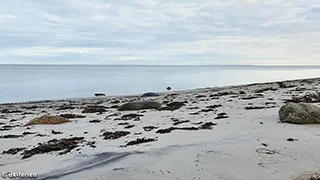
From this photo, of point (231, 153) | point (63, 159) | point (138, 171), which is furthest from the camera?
point (63, 159)

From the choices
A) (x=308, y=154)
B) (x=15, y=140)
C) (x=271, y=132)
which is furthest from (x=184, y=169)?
(x=15, y=140)

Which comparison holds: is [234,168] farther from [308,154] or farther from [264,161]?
[308,154]

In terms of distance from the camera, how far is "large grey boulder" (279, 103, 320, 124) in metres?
8.32

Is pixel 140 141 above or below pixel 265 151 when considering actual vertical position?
below

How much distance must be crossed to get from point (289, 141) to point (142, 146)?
301cm

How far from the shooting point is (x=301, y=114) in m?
8.37

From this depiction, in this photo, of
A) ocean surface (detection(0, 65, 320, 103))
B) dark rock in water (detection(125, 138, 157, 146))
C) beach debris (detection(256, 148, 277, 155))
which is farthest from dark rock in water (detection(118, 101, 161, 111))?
ocean surface (detection(0, 65, 320, 103))

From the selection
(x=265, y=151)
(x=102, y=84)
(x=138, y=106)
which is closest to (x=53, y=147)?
(x=265, y=151)

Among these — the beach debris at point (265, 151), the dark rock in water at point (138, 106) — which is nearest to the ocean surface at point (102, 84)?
the dark rock in water at point (138, 106)

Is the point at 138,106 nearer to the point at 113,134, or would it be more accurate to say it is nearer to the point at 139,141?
the point at 113,134

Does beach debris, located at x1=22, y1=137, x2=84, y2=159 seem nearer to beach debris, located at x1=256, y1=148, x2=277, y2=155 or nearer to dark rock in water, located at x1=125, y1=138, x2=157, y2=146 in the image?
dark rock in water, located at x1=125, y1=138, x2=157, y2=146

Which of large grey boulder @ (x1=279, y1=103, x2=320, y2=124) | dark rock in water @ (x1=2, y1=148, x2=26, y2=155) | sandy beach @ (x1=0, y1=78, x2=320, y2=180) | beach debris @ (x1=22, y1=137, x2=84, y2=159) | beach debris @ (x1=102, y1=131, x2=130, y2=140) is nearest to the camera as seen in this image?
sandy beach @ (x1=0, y1=78, x2=320, y2=180)

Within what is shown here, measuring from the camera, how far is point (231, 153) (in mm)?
5996

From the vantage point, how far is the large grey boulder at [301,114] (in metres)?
8.32
